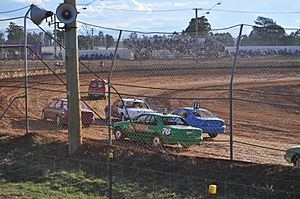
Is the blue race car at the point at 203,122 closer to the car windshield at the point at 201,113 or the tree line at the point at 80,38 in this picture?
the car windshield at the point at 201,113

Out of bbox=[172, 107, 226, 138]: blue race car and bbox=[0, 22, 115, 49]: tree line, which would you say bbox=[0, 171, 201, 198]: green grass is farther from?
bbox=[172, 107, 226, 138]: blue race car

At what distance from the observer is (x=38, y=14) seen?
12.0 metres

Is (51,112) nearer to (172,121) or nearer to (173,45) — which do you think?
(172,121)

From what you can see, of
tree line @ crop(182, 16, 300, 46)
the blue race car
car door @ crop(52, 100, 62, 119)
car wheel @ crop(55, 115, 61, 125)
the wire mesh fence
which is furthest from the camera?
car door @ crop(52, 100, 62, 119)

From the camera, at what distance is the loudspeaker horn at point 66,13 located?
37.4 ft

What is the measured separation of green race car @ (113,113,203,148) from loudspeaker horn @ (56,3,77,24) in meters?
3.83

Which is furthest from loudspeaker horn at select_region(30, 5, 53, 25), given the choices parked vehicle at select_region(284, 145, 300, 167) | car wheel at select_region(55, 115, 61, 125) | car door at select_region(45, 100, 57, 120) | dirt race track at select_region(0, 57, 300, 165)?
car door at select_region(45, 100, 57, 120)

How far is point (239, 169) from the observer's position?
375 inches

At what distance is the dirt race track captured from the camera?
15.1m

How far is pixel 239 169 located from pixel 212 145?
7.86m

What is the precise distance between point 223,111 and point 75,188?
70.3 feet

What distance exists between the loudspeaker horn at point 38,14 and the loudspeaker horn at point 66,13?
478 mm

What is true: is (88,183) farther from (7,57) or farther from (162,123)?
(7,57)

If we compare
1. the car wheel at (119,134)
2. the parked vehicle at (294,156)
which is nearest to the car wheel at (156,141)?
the car wheel at (119,134)
